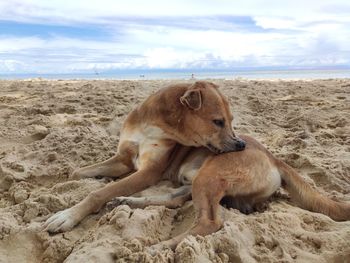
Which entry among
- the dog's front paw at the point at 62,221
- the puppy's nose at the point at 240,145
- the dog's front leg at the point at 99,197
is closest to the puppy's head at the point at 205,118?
the puppy's nose at the point at 240,145

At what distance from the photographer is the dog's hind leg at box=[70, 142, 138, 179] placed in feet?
15.6

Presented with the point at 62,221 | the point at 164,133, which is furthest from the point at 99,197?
the point at 164,133

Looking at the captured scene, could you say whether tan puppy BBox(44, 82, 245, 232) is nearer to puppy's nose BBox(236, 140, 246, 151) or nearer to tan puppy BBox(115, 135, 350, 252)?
puppy's nose BBox(236, 140, 246, 151)

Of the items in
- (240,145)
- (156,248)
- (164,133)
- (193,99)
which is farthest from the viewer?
(164,133)

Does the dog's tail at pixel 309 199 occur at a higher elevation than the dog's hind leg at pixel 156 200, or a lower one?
higher

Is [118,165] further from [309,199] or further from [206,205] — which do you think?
[309,199]

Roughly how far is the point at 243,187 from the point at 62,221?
1377 mm

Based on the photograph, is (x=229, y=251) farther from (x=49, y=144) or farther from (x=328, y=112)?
(x=328, y=112)

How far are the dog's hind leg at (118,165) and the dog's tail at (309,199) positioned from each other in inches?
57.4

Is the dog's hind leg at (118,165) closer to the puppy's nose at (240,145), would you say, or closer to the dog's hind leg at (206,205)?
the puppy's nose at (240,145)

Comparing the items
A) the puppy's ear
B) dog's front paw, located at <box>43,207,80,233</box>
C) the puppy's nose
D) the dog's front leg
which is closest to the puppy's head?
the puppy's ear

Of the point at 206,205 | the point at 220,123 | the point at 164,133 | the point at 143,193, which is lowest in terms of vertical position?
the point at 143,193

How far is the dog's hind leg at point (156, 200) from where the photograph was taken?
3872 mm

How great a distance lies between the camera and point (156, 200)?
396 centimetres
